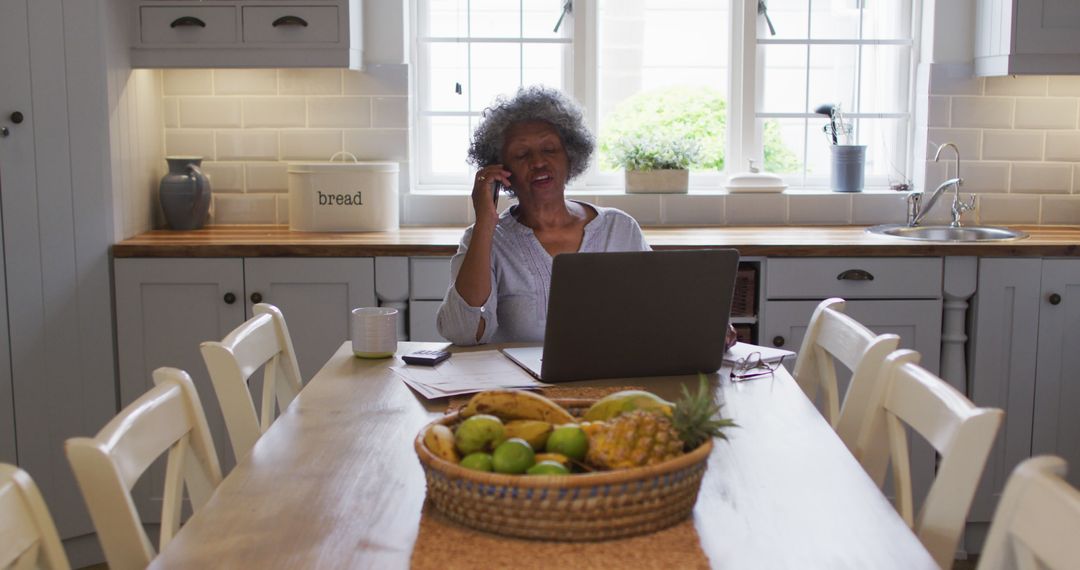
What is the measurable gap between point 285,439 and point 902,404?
940 millimetres

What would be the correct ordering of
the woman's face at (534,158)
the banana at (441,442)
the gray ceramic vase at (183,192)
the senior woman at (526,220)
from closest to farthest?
the banana at (441,442)
the senior woman at (526,220)
the woman's face at (534,158)
the gray ceramic vase at (183,192)

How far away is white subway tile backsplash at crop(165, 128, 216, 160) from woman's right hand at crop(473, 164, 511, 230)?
172cm

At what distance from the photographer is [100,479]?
141 cm

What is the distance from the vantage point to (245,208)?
419 centimetres

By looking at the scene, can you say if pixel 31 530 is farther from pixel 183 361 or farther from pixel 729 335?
pixel 183 361

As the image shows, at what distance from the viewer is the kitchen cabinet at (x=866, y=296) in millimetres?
3564

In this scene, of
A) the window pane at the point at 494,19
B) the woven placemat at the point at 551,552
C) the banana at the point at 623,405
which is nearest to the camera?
the woven placemat at the point at 551,552

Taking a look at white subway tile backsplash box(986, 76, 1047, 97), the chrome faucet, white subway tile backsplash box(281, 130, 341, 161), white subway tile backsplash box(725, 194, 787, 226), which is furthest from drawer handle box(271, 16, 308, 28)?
white subway tile backsplash box(986, 76, 1047, 97)

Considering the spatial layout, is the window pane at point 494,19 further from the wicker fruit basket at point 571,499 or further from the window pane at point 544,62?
the wicker fruit basket at point 571,499

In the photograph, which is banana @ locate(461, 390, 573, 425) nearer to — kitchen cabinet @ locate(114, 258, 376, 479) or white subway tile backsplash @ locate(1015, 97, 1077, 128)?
kitchen cabinet @ locate(114, 258, 376, 479)

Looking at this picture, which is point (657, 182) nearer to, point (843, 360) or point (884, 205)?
point (884, 205)

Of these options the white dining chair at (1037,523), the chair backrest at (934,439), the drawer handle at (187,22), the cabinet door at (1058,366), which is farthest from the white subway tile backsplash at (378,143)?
the white dining chair at (1037,523)

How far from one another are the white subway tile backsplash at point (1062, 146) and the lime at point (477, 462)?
11.4 ft

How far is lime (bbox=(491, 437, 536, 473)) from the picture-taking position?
133cm
